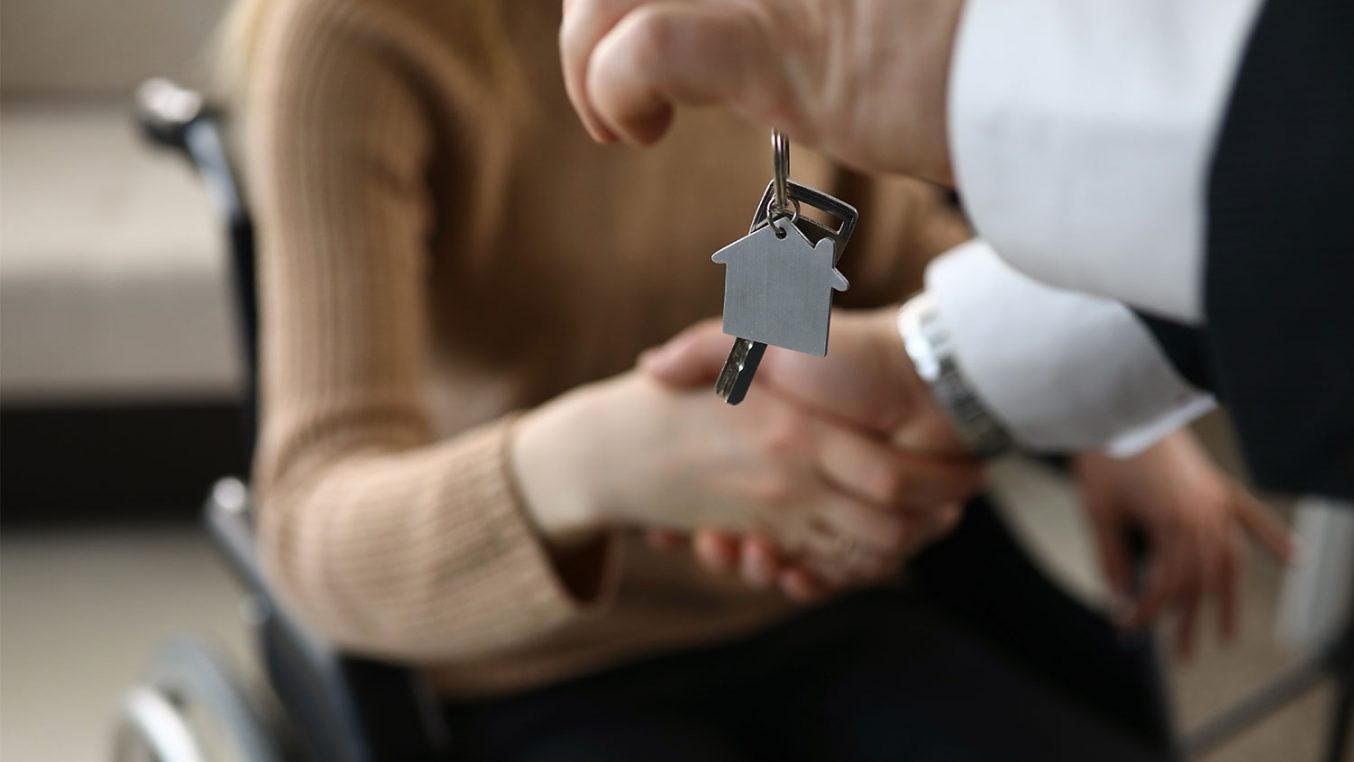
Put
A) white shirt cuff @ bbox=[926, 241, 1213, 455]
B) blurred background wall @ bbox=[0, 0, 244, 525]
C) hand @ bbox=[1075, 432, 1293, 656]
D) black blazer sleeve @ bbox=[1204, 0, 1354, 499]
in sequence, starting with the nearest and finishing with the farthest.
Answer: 1. black blazer sleeve @ bbox=[1204, 0, 1354, 499]
2. white shirt cuff @ bbox=[926, 241, 1213, 455]
3. blurred background wall @ bbox=[0, 0, 244, 525]
4. hand @ bbox=[1075, 432, 1293, 656]

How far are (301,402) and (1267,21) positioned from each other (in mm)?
394

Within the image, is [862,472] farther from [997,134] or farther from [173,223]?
[173,223]

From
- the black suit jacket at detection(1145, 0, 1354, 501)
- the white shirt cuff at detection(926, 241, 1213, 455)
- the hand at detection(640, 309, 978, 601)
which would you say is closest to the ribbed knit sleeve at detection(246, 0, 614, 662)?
the hand at detection(640, 309, 978, 601)

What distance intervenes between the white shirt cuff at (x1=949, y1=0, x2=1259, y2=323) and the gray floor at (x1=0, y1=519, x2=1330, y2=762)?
1.38ft

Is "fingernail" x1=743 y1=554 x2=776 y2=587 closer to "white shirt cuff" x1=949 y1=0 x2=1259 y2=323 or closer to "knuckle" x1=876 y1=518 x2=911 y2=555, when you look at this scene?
"knuckle" x1=876 y1=518 x2=911 y2=555

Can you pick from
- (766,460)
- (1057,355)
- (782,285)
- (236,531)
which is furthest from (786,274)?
(236,531)

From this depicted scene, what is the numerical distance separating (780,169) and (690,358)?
0.18m

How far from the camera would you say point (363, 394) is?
0.48 metres

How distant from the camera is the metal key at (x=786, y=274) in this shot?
0.17 m

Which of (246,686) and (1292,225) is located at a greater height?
(1292,225)

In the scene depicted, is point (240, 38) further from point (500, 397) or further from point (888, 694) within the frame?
point (888, 694)

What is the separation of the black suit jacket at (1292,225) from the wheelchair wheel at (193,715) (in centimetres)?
42

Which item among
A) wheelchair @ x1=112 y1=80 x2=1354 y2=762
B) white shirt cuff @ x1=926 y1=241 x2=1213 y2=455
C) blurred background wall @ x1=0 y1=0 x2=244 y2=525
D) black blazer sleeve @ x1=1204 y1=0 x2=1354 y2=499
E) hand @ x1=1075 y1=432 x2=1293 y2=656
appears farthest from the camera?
hand @ x1=1075 y1=432 x2=1293 y2=656

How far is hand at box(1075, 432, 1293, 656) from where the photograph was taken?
1.88 ft
